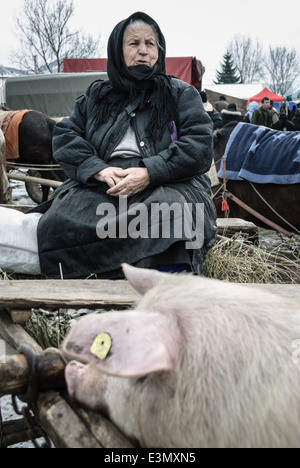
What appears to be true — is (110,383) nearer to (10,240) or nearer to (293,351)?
(293,351)

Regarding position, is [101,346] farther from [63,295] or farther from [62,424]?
[63,295]

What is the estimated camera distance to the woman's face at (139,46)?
8.71 ft

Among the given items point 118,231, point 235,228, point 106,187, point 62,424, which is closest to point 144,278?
point 62,424

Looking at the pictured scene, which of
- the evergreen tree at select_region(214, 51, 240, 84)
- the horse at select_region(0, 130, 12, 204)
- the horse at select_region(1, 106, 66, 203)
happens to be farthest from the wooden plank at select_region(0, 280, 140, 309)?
the evergreen tree at select_region(214, 51, 240, 84)

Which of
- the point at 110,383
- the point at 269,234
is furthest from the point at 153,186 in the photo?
the point at 269,234

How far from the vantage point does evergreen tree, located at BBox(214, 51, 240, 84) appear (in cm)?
5016

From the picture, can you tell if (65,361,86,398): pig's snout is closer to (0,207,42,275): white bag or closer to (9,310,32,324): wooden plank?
(9,310,32,324): wooden plank

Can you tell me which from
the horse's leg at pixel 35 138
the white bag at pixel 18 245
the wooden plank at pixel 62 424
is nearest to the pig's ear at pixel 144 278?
the wooden plank at pixel 62 424

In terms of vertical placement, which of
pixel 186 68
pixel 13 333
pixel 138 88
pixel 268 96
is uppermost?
pixel 186 68

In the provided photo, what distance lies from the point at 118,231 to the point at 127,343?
1.52 metres

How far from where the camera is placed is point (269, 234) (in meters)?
6.48

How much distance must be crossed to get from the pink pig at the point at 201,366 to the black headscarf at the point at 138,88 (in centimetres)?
171

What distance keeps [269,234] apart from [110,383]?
5.64m

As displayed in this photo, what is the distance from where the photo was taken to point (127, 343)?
0.89m
